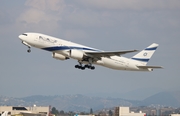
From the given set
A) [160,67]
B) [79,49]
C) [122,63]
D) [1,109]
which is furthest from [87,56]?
[1,109]

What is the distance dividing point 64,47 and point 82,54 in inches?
141

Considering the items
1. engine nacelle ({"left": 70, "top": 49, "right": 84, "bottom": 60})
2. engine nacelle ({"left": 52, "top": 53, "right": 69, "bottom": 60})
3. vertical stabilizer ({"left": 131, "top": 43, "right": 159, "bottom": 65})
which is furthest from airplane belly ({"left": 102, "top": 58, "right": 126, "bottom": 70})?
engine nacelle ({"left": 52, "top": 53, "right": 69, "bottom": 60})

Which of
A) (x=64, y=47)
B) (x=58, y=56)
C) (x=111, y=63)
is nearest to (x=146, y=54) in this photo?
(x=111, y=63)

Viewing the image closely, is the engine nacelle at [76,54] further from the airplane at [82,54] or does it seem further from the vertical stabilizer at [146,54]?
the vertical stabilizer at [146,54]

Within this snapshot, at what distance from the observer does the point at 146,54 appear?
89688 mm

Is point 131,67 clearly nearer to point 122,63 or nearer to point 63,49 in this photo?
point 122,63

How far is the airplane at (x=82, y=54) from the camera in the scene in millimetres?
74875

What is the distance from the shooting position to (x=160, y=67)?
79.2 m

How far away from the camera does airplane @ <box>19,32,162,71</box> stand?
7488cm

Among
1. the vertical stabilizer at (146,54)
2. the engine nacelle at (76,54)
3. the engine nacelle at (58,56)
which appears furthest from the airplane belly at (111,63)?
the engine nacelle at (58,56)

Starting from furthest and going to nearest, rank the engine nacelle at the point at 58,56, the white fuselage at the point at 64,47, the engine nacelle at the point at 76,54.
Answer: the engine nacelle at the point at 58,56 → the engine nacelle at the point at 76,54 → the white fuselage at the point at 64,47

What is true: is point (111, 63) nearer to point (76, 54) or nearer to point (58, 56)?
point (76, 54)

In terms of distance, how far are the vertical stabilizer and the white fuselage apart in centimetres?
355

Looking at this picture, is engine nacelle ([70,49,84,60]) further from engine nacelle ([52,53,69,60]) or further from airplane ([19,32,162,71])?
engine nacelle ([52,53,69,60])
